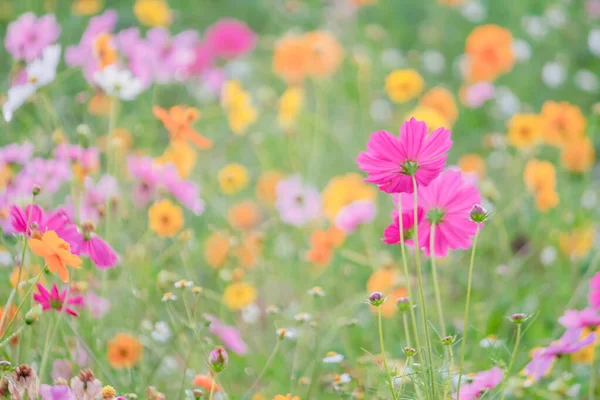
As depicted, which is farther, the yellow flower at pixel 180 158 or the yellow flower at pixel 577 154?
the yellow flower at pixel 577 154

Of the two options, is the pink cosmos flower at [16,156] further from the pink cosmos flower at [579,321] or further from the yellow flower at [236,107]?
the pink cosmos flower at [579,321]

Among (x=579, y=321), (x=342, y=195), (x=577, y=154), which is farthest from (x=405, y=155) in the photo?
(x=577, y=154)

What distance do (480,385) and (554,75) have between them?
5.52 feet

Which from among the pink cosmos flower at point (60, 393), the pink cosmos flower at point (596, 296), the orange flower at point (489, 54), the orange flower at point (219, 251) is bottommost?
the pink cosmos flower at point (60, 393)

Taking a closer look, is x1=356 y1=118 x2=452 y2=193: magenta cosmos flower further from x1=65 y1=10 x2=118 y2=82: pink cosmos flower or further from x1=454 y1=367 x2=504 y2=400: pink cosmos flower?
x1=65 y1=10 x2=118 y2=82: pink cosmos flower

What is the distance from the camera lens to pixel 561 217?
1537 millimetres

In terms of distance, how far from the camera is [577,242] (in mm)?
1396

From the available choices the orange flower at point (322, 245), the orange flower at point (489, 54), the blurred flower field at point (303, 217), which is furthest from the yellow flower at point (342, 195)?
the orange flower at point (489, 54)

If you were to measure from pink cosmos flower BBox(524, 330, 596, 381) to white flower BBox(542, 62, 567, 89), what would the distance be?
5.28ft

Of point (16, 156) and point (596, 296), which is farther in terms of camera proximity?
point (16, 156)

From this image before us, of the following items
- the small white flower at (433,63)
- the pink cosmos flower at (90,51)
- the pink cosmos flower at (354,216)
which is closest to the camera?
the pink cosmos flower at (90,51)

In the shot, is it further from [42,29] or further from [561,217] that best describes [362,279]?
[42,29]

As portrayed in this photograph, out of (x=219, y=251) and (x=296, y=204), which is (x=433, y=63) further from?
(x=219, y=251)

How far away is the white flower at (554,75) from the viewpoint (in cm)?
227
